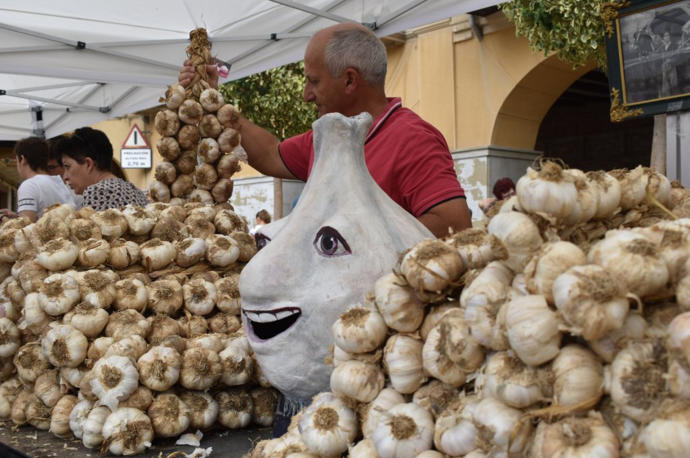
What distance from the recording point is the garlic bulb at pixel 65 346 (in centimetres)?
217

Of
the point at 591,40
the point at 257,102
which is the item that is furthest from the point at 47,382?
the point at 257,102

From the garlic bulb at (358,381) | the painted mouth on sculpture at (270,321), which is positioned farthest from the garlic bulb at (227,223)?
the garlic bulb at (358,381)

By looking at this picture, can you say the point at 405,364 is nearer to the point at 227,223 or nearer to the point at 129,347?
the point at 129,347

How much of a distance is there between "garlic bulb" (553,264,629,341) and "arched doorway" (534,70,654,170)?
9541 mm

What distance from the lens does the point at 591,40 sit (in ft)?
17.1

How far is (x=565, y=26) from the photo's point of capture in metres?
5.36

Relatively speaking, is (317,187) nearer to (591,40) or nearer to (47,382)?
(47,382)

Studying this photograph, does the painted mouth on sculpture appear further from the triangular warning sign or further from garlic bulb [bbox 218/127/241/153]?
the triangular warning sign

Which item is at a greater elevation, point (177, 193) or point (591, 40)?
point (591, 40)

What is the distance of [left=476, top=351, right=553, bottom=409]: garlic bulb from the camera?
1.01 m

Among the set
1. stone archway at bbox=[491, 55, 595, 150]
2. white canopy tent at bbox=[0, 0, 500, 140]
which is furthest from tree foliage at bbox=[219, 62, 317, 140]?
white canopy tent at bbox=[0, 0, 500, 140]

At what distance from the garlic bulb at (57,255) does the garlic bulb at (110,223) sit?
13 centimetres

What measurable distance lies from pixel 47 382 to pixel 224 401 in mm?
629

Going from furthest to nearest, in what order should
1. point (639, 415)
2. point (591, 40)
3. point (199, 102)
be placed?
point (591, 40) → point (199, 102) → point (639, 415)
